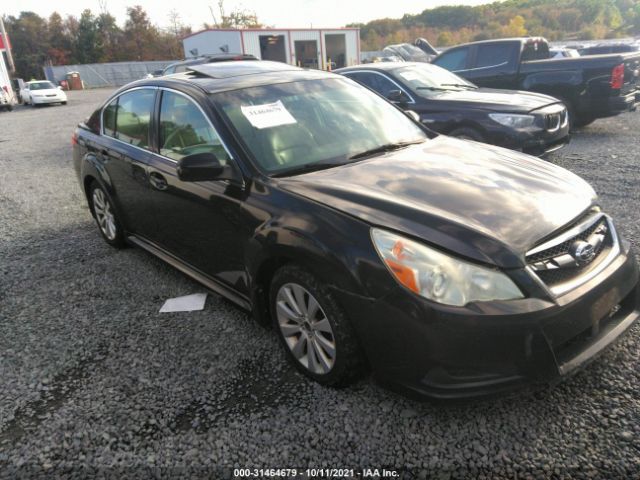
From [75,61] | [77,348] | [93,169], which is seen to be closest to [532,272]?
[77,348]

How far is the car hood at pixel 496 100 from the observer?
253 inches

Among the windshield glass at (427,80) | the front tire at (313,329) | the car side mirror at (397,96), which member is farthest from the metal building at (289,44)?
the front tire at (313,329)

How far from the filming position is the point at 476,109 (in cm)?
649

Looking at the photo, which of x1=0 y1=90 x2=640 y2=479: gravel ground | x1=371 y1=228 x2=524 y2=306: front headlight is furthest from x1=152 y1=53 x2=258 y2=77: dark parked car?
x1=371 y1=228 x2=524 y2=306: front headlight

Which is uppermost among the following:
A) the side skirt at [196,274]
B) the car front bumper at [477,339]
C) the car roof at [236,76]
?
the car roof at [236,76]

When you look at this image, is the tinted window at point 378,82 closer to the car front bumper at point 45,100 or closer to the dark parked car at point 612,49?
the dark parked car at point 612,49

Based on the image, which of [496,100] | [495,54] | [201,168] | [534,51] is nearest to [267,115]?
[201,168]

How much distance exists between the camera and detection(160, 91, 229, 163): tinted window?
10.3 feet

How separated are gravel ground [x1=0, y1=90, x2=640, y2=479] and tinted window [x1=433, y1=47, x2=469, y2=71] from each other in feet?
26.4

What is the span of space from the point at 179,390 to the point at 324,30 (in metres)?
34.7

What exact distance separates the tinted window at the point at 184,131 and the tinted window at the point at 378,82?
4.36 meters

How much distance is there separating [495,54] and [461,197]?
8241mm

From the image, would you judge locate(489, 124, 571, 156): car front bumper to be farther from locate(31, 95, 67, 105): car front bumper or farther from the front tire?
locate(31, 95, 67, 105): car front bumper

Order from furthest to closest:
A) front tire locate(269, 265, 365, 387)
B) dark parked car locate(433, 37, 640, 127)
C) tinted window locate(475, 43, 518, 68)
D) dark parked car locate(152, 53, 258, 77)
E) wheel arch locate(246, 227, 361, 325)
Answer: tinted window locate(475, 43, 518, 68)
dark parked car locate(433, 37, 640, 127)
dark parked car locate(152, 53, 258, 77)
front tire locate(269, 265, 365, 387)
wheel arch locate(246, 227, 361, 325)
